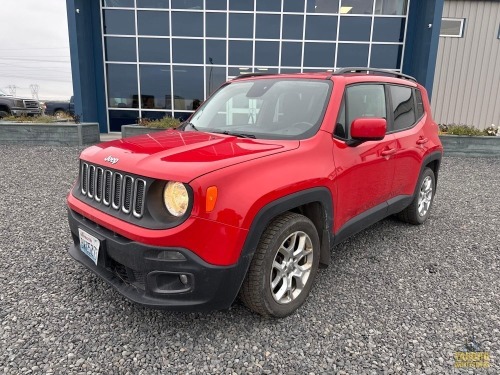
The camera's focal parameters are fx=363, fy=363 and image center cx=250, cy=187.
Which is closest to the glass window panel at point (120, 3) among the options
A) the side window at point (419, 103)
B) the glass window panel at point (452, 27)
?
the glass window panel at point (452, 27)

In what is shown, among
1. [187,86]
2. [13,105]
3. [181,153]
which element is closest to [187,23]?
[187,86]

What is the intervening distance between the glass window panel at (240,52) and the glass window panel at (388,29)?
462cm

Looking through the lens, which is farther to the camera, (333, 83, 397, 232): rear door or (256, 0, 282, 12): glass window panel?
(256, 0, 282, 12): glass window panel

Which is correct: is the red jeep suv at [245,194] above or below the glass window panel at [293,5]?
below

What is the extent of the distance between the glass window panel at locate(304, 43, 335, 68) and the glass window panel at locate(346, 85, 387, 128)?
10.6 metres

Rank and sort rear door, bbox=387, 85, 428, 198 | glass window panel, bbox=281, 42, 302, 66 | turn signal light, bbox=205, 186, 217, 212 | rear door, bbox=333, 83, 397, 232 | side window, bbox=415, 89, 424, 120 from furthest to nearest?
glass window panel, bbox=281, 42, 302, 66 < side window, bbox=415, 89, 424, 120 < rear door, bbox=387, 85, 428, 198 < rear door, bbox=333, 83, 397, 232 < turn signal light, bbox=205, 186, 217, 212

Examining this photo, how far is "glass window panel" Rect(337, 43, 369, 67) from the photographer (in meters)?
13.4

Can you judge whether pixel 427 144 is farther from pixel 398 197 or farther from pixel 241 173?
pixel 241 173

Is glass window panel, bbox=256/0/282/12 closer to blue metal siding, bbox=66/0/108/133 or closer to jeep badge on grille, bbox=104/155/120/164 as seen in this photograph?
blue metal siding, bbox=66/0/108/133

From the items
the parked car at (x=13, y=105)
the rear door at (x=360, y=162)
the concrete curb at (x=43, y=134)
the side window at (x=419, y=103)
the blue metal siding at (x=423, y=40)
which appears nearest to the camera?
the rear door at (x=360, y=162)

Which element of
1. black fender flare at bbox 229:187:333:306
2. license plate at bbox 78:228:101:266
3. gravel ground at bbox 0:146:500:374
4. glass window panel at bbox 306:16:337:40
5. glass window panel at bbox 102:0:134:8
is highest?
glass window panel at bbox 102:0:134:8

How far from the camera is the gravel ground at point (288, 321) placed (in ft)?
7.18

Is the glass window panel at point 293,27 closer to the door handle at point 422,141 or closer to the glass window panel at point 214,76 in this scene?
the glass window panel at point 214,76

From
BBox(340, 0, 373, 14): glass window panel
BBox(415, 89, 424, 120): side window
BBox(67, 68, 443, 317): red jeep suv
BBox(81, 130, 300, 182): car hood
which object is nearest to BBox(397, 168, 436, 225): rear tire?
BBox(415, 89, 424, 120): side window
